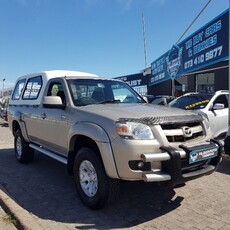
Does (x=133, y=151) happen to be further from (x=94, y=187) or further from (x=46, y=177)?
(x=46, y=177)

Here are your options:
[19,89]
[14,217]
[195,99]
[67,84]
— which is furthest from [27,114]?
[195,99]

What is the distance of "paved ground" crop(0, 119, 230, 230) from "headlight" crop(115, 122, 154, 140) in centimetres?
109

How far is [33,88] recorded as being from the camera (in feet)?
22.7

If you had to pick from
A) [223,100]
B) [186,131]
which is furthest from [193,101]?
[186,131]

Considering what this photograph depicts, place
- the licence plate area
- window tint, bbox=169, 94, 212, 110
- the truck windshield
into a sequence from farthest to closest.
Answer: window tint, bbox=169, 94, 212, 110
the truck windshield
the licence plate area

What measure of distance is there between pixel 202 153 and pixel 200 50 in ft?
29.8

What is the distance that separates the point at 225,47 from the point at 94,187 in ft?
25.7

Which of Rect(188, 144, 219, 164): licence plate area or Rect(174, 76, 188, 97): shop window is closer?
Rect(188, 144, 219, 164): licence plate area

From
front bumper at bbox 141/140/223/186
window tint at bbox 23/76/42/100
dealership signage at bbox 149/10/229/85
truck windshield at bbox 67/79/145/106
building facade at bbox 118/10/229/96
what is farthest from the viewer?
building facade at bbox 118/10/229/96

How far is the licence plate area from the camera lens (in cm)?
393

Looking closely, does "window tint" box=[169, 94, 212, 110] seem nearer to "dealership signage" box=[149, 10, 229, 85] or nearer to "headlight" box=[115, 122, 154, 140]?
"dealership signage" box=[149, 10, 229, 85]

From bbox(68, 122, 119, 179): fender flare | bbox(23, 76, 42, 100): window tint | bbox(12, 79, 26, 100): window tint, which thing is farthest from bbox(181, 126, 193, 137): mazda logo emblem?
bbox(12, 79, 26, 100): window tint

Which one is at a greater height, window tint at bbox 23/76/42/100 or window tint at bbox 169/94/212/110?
window tint at bbox 23/76/42/100

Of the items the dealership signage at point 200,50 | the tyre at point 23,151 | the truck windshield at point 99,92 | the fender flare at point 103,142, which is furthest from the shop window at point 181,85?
the fender flare at point 103,142
